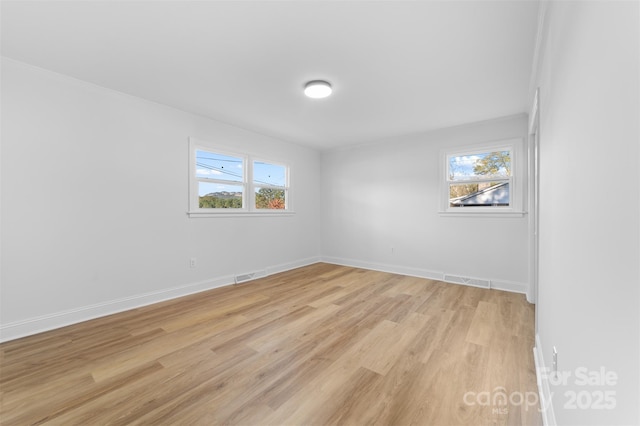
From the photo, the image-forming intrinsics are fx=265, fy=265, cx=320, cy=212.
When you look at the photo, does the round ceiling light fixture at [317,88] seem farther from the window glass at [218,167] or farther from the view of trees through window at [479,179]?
the view of trees through window at [479,179]

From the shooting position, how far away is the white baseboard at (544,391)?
4.41ft

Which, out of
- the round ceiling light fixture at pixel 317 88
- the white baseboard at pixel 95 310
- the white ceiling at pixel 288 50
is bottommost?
the white baseboard at pixel 95 310

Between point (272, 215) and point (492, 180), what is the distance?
3.58m

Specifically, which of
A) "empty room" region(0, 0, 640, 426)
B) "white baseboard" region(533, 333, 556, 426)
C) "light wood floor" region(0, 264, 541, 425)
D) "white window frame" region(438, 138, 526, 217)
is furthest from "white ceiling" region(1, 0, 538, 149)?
"light wood floor" region(0, 264, 541, 425)

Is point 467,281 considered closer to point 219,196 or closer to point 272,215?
point 272,215

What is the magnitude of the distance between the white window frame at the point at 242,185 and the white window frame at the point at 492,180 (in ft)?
9.05

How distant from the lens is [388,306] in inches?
124

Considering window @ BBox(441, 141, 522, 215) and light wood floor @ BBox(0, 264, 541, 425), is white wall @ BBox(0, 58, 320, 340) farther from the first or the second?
window @ BBox(441, 141, 522, 215)

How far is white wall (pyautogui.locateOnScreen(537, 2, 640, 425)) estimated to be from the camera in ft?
1.80

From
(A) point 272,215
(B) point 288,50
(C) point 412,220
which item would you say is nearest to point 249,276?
(A) point 272,215

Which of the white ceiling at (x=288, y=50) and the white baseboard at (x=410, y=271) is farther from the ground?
the white ceiling at (x=288, y=50)

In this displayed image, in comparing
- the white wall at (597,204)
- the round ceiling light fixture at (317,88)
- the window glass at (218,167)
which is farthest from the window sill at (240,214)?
the white wall at (597,204)

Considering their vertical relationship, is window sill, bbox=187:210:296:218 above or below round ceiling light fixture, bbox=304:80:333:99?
below

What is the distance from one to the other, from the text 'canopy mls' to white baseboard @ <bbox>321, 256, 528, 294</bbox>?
1.56 metres
